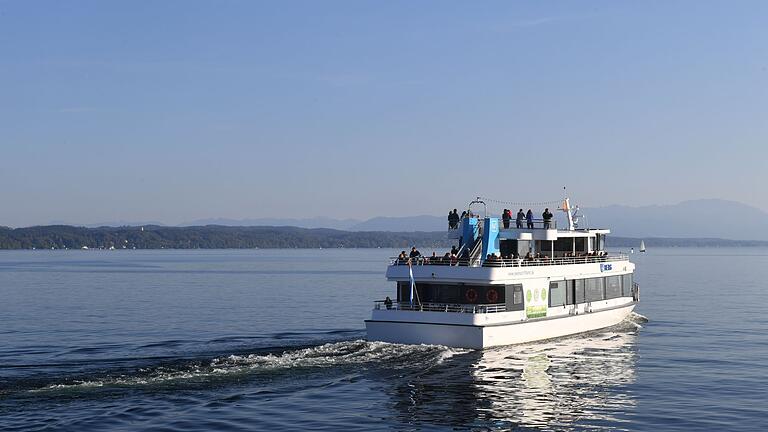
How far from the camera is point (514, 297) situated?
3953 centimetres

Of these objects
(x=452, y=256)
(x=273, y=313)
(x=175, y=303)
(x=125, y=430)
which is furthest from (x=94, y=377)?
(x=175, y=303)

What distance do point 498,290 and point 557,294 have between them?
5.19m

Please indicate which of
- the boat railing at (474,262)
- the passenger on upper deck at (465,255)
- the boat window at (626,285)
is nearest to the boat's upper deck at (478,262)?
the boat railing at (474,262)

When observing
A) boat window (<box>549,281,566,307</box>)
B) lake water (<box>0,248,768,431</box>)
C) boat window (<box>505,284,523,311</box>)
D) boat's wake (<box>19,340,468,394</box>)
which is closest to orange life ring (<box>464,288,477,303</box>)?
boat window (<box>505,284,523,311</box>)

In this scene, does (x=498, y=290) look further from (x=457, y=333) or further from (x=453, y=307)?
(x=457, y=333)

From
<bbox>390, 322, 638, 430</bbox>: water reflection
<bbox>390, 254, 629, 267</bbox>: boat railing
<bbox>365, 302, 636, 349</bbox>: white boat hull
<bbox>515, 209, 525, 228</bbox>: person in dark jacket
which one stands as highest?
<bbox>515, 209, 525, 228</bbox>: person in dark jacket

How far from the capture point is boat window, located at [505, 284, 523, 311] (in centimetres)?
3916

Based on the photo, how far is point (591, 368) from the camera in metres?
35.3

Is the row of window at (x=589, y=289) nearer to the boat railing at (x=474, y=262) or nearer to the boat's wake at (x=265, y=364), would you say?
the boat railing at (x=474, y=262)

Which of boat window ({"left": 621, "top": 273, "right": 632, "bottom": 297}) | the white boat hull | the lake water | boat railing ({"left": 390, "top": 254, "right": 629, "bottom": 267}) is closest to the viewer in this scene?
the lake water

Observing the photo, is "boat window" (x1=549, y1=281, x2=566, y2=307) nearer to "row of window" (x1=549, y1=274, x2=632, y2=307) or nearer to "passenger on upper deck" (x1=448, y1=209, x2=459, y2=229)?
"row of window" (x1=549, y1=274, x2=632, y2=307)

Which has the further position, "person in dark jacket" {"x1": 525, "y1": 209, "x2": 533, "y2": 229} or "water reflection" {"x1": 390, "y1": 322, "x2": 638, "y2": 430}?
"person in dark jacket" {"x1": 525, "y1": 209, "x2": 533, "y2": 229}

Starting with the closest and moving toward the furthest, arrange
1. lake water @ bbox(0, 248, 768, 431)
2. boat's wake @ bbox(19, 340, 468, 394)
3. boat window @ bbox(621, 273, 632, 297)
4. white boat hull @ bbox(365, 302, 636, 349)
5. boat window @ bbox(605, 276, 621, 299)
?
1. lake water @ bbox(0, 248, 768, 431)
2. boat's wake @ bbox(19, 340, 468, 394)
3. white boat hull @ bbox(365, 302, 636, 349)
4. boat window @ bbox(605, 276, 621, 299)
5. boat window @ bbox(621, 273, 632, 297)

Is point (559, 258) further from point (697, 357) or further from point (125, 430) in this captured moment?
point (125, 430)
